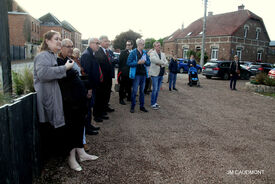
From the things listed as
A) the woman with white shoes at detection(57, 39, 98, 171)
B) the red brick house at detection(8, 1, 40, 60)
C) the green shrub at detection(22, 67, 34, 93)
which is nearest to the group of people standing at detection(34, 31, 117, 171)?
the woman with white shoes at detection(57, 39, 98, 171)

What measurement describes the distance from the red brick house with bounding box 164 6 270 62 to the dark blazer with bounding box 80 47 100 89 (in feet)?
106

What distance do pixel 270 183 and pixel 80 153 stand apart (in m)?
2.87

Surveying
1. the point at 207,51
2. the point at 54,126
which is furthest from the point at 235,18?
the point at 54,126

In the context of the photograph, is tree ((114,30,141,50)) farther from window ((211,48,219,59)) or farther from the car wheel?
the car wheel

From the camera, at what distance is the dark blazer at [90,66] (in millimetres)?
4629

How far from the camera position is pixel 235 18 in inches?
1403

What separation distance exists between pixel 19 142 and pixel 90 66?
2.60 metres

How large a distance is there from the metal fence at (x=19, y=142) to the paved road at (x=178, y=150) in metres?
0.44

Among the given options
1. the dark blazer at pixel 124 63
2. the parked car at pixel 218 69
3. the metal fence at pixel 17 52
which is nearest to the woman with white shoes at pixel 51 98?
the dark blazer at pixel 124 63

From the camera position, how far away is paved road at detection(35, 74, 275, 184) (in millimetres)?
3148

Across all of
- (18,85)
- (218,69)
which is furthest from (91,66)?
(218,69)

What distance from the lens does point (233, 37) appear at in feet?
108

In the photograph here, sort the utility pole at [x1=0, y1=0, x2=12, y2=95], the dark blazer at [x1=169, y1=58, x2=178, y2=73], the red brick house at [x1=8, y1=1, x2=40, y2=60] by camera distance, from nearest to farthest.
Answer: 1. the utility pole at [x1=0, y1=0, x2=12, y2=95]
2. the dark blazer at [x1=169, y1=58, x2=178, y2=73]
3. the red brick house at [x1=8, y1=1, x2=40, y2=60]

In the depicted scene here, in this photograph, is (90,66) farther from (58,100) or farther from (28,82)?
(58,100)
